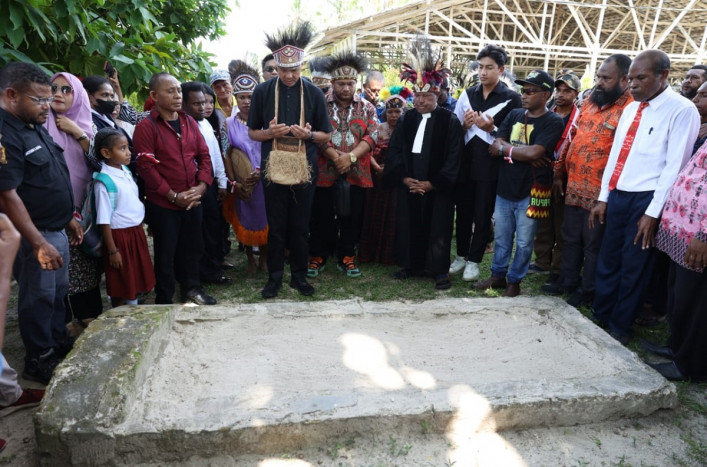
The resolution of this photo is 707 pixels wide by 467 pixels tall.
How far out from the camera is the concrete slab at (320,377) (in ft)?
7.53

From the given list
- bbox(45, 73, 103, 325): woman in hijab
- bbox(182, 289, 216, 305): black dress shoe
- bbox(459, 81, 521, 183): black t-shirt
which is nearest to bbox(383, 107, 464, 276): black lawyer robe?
bbox(459, 81, 521, 183): black t-shirt

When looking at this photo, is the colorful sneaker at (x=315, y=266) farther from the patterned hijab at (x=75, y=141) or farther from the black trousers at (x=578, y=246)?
the black trousers at (x=578, y=246)

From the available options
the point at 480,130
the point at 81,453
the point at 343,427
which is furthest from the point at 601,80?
the point at 81,453

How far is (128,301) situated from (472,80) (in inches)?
183

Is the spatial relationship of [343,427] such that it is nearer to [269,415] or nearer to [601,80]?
[269,415]

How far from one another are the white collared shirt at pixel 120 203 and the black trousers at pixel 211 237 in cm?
106

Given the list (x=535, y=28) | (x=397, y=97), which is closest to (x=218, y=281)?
(x=397, y=97)

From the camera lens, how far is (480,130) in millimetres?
4594

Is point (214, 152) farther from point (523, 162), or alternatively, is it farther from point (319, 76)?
point (523, 162)

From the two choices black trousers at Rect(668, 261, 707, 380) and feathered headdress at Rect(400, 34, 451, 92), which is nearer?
black trousers at Rect(668, 261, 707, 380)

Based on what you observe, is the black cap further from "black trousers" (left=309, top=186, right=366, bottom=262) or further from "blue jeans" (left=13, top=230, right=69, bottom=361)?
"blue jeans" (left=13, top=230, right=69, bottom=361)

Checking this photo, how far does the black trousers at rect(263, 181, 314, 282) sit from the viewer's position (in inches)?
169

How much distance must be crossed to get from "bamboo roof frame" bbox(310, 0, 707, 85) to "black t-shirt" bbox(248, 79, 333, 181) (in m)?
8.11

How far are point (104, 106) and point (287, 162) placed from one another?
158cm
